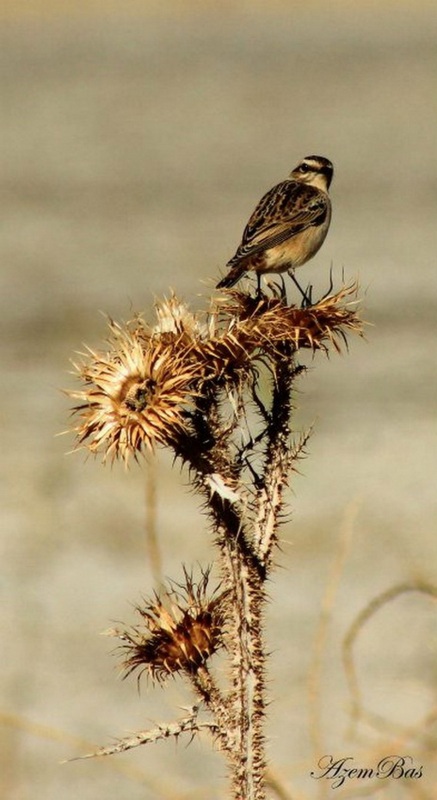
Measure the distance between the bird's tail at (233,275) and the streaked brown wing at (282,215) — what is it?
3.9 inches

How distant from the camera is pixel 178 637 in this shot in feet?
7.83

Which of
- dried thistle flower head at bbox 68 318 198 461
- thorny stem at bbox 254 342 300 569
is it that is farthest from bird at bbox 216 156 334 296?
dried thistle flower head at bbox 68 318 198 461

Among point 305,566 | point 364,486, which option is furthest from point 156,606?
point 364,486

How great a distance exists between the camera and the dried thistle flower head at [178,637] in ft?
7.84

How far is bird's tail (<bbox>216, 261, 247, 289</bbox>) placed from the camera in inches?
126

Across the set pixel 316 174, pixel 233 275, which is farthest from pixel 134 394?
pixel 316 174

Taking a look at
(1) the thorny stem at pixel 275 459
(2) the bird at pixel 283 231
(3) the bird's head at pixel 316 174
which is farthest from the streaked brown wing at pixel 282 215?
(1) the thorny stem at pixel 275 459

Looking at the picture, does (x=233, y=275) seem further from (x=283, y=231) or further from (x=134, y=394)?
(x=134, y=394)

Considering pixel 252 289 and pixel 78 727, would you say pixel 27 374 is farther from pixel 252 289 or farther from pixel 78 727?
pixel 252 289

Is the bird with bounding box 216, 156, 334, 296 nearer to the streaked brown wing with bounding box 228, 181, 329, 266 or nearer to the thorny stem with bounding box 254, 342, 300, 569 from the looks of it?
the streaked brown wing with bounding box 228, 181, 329, 266

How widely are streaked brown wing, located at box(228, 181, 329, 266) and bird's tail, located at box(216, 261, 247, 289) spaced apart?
10 cm

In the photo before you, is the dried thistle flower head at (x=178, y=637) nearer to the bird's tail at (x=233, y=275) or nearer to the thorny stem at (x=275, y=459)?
the thorny stem at (x=275, y=459)

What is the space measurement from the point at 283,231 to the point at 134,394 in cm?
137

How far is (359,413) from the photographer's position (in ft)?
25.1
